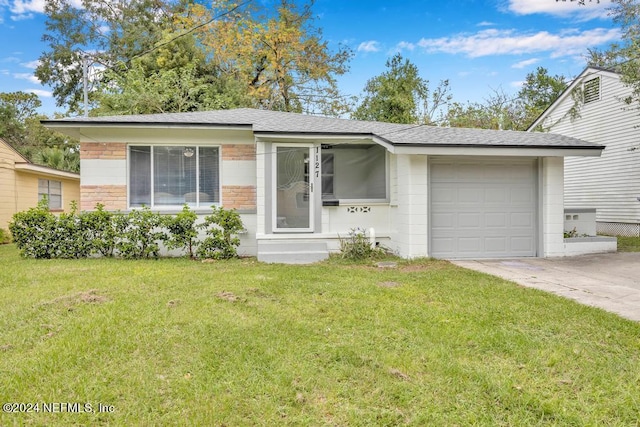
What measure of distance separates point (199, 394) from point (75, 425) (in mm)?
738

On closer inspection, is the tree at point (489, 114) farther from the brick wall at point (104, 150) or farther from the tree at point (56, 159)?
the tree at point (56, 159)

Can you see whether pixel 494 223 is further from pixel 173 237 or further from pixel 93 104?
pixel 93 104

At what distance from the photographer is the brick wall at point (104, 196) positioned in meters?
9.17

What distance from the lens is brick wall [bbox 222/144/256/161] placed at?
31.5 ft

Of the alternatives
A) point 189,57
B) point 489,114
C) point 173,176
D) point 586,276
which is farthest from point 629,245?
point 189,57

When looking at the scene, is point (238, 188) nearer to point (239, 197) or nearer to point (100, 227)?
point (239, 197)

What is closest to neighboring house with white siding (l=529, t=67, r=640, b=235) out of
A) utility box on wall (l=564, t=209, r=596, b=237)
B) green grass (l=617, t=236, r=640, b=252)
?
green grass (l=617, t=236, r=640, b=252)

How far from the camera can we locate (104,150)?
9.18 metres

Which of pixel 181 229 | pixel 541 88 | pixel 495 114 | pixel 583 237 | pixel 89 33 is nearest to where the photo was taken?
pixel 181 229

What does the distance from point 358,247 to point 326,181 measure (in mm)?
2055

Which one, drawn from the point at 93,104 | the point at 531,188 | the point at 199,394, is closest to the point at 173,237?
the point at 199,394

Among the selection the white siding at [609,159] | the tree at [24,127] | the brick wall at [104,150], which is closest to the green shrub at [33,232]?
the brick wall at [104,150]

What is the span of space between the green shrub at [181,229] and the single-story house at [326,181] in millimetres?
956

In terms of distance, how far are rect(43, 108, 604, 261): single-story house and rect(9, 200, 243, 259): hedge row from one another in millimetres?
732
